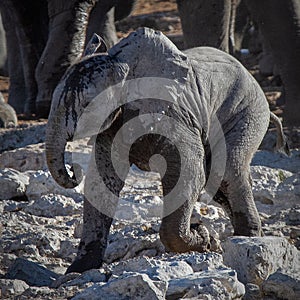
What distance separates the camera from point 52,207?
643 centimetres

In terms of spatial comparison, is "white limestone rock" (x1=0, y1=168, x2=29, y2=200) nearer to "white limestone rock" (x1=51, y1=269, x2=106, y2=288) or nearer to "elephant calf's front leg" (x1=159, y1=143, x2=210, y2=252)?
"elephant calf's front leg" (x1=159, y1=143, x2=210, y2=252)

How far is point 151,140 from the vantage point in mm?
5062

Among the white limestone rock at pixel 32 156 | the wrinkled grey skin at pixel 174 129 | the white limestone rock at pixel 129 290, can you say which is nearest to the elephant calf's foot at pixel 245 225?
the wrinkled grey skin at pixel 174 129

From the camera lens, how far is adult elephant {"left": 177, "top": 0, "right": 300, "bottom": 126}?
933 centimetres

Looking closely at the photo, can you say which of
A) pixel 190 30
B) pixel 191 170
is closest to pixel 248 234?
pixel 191 170

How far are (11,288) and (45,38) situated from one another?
6289 mm

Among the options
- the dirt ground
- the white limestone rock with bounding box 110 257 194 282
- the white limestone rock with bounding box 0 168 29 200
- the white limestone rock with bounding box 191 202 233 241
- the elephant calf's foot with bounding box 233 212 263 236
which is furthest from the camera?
the dirt ground

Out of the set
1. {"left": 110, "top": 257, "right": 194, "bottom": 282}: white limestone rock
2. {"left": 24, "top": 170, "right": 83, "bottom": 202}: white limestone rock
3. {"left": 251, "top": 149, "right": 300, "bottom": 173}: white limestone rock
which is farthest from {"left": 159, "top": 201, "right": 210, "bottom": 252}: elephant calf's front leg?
{"left": 251, "top": 149, "right": 300, "bottom": 173}: white limestone rock

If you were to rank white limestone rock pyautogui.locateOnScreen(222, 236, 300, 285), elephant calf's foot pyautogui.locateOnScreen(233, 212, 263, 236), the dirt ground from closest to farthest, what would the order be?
white limestone rock pyautogui.locateOnScreen(222, 236, 300, 285) < elephant calf's foot pyautogui.locateOnScreen(233, 212, 263, 236) < the dirt ground

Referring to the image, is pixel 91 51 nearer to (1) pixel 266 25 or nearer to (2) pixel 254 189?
(2) pixel 254 189

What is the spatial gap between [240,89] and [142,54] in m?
0.71

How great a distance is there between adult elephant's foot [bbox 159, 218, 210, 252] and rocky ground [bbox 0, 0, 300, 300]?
9cm

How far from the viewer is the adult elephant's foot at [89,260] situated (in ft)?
16.7

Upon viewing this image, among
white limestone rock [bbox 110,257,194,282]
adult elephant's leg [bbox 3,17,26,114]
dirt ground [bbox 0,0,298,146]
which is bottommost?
dirt ground [bbox 0,0,298,146]
